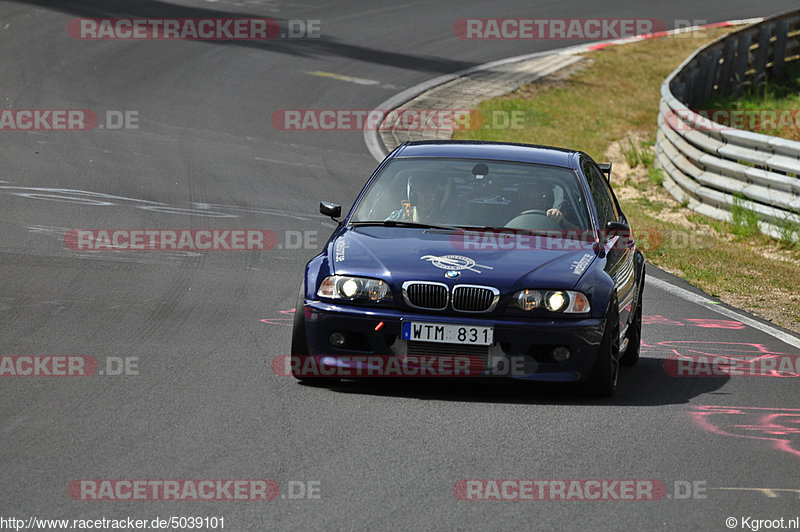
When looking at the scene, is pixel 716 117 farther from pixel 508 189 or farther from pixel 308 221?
pixel 508 189

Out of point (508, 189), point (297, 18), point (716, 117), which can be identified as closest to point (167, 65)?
point (297, 18)

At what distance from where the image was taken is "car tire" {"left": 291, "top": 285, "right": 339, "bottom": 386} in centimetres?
747

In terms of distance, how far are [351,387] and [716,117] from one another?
54.9 feet

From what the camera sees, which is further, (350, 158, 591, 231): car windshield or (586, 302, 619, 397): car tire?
(350, 158, 591, 231): car windshield

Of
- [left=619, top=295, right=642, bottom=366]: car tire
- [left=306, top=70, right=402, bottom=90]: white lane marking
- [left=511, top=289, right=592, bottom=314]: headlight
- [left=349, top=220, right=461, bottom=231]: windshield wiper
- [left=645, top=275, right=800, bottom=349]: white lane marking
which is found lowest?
[left=645, top=275, right=800, bottom=349]: white lane marking

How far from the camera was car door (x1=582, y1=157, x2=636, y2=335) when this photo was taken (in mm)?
7962

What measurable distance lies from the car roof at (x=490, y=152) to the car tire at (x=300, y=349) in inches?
71.3

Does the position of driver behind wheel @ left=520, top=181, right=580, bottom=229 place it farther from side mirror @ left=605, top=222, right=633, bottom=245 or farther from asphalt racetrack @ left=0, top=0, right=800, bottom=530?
asphalt racetrack @ left=0, top=0, right=800, bottom=530

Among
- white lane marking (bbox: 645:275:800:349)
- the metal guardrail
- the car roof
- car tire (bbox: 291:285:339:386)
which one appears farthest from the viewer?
the metal guardrail

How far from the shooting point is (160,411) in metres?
6.70

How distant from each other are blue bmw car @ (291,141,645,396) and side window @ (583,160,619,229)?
1.06ft

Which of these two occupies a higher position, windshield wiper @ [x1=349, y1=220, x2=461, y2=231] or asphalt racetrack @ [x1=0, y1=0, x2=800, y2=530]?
windshield wiper @ [x1=349, y1=220, x2=461, y2=231]

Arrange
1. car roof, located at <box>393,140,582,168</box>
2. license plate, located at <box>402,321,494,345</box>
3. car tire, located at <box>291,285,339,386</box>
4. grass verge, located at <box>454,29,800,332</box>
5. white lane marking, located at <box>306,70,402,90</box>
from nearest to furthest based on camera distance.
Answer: license plate, located at <box>402,321,494,345</box> → car tire, located at <box>291,285,339,386</box> → car roof, located at <box>393,140,582,168</box> → grass verge, located at <box>454,29,800,332</box> → white lane marking, located at <box>306,70,402,90</box>

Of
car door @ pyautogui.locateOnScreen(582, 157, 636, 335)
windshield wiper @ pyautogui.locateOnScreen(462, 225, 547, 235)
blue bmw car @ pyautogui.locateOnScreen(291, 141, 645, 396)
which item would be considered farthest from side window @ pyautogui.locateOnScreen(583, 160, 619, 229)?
windshield wiper @ pyautogui.locateOnScreen(462, 225, 547, 235)
